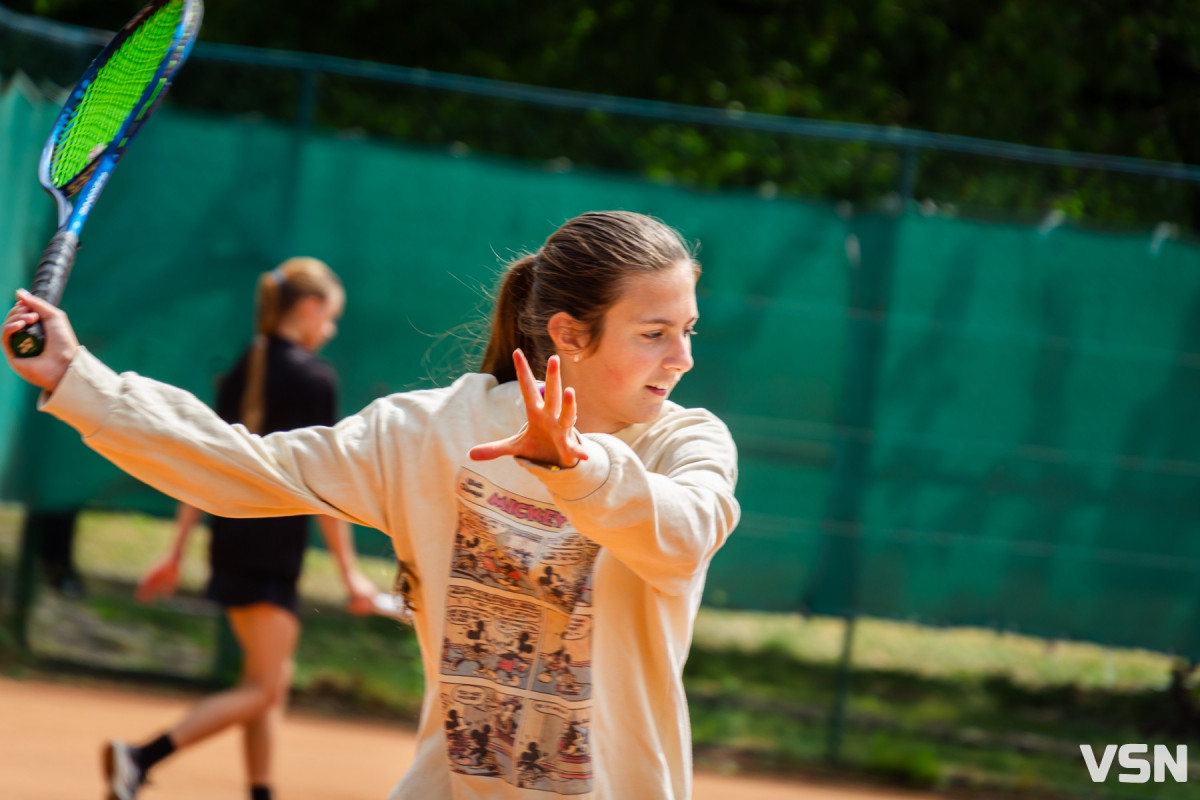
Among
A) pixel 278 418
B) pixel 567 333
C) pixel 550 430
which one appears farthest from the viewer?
pixel 278 418

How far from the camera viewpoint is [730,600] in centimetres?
534

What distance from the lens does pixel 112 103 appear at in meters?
2.54

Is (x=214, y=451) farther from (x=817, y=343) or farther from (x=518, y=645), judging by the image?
(x=817, y=343)

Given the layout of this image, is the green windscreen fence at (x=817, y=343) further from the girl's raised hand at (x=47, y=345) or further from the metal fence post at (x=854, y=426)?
the girl's raised hand at (x=47, y=345)

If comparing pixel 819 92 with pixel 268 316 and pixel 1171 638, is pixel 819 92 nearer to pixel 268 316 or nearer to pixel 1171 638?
pixel 1171 638

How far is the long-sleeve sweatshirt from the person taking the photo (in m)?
1.93

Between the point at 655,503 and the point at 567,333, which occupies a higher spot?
the point at 567,333

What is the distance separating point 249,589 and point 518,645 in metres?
2.36

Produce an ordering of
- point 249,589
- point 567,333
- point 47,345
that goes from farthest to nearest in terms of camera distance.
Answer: point 249,589 → point 567,333 → point 47,345

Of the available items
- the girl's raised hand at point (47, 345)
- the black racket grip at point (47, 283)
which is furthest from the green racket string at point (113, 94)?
the girl's raised hand at point (47, 345)

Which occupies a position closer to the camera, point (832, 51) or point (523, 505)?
point (523, 505)

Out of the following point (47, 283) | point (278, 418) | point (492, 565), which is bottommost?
point (492, 565)

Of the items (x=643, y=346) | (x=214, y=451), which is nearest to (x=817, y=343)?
(x=643, y=346)

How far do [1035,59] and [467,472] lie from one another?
7279 millimetres
